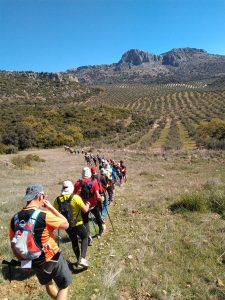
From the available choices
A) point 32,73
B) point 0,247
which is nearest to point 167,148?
point 0,247

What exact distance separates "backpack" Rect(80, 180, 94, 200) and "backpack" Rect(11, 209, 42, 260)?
3.26m

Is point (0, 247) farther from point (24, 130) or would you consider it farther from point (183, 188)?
point (24, 130)

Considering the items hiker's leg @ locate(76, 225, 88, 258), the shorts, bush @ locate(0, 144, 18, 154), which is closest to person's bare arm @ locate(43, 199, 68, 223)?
the shorts

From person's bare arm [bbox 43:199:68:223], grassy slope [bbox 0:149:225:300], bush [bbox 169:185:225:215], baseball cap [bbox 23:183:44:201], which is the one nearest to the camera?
baseball cap [bbox 23:183:44:201]

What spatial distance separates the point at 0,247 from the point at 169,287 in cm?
383

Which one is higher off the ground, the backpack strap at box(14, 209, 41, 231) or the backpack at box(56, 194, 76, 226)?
the backpack strap at box(14, 209, 41, 231)

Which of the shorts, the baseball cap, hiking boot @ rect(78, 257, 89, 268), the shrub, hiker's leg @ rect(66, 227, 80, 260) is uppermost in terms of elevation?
the baseball cap

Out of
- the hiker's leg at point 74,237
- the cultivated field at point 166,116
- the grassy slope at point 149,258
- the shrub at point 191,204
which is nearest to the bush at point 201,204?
the shrub at point 191,204

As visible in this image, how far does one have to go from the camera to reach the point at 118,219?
948cm

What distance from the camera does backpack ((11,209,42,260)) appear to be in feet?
11.5

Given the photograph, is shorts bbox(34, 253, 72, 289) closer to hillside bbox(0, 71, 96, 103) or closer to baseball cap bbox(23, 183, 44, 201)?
baseball cap bbox(23, 183, 44, 201)

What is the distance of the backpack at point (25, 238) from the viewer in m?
3.51

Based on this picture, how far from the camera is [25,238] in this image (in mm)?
3510

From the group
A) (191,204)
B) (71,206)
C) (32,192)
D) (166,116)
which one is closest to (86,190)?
(71,206)
